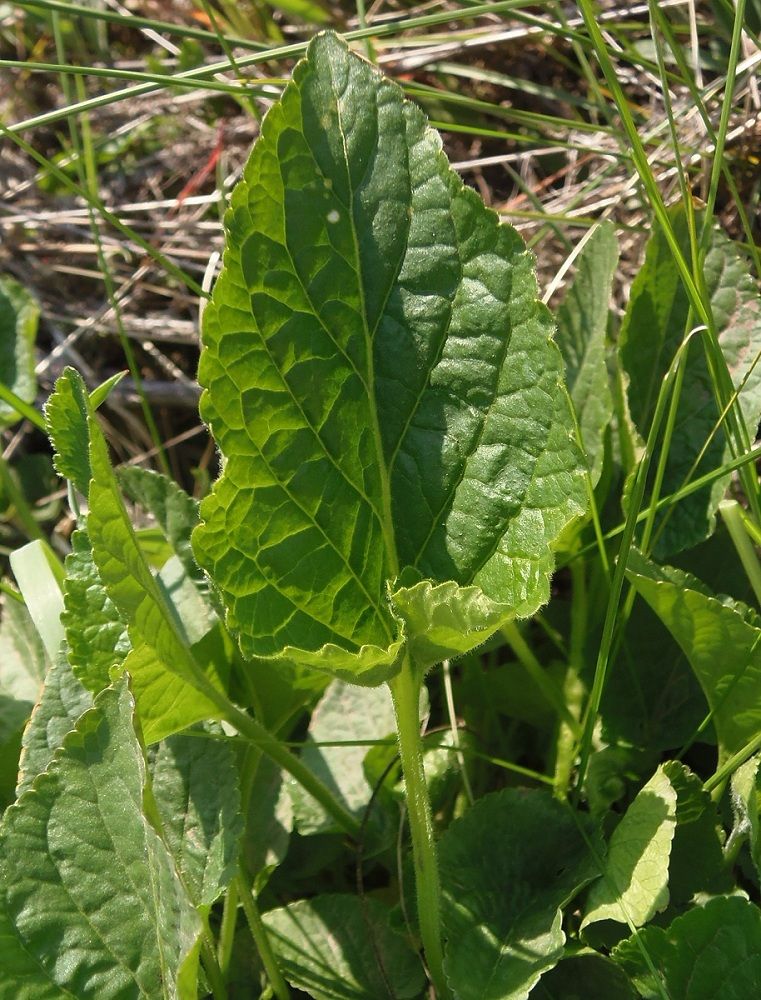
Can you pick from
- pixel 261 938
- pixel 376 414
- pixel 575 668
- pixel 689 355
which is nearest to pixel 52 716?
pixel 261 938

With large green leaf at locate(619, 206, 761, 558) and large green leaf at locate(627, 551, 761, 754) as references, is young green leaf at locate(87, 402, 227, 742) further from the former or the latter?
large green leaf at locate(619, 206, 761, 558)

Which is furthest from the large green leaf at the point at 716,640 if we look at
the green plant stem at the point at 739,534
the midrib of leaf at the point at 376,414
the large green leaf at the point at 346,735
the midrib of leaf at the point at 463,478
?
the large green leaf at the point at 346,735

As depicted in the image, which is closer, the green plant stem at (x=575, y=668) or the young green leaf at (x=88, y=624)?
the young green leaf at (x=88, y=624)

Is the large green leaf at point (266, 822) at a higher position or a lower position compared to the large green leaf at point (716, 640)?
lower

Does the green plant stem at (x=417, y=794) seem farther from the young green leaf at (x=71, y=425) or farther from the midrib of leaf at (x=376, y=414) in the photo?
the young green leaf at (x=71, y=425)

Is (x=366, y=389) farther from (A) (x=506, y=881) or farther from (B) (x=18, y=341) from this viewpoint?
(B) (x=18, y=341)

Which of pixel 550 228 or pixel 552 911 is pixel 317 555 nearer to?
pixel 552 911
